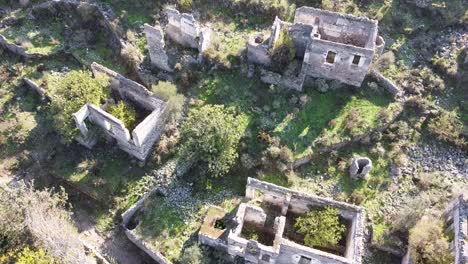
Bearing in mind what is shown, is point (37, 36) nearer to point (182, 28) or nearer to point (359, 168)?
point (182, 28)

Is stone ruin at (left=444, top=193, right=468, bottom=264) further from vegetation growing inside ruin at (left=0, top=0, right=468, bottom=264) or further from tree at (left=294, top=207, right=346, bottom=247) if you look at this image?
tree at (left=294, top=207, right=346, bottom=247)

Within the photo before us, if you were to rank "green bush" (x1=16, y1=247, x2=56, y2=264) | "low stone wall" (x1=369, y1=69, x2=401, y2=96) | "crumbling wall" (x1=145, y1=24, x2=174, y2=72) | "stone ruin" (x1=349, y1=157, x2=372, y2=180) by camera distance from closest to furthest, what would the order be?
"green bush" (x1=16, y1=247, x2=56, y2=264), "stone ruin" (x1=349, y1=157, x2=372, y2=180), "crumbling wall" (x1=145, y1=24, x2=174, y2=72), "low stone wall" (x1=369, y1=69, x2=401, y2=96)

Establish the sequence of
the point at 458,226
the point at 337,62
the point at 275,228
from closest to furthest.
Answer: the point at 458,226 < the point at 275,228 < the point at 337,62

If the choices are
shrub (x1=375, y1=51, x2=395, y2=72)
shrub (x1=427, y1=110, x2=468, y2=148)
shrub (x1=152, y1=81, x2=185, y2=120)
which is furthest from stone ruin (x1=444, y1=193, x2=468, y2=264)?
shrub (x1=152, y1=81, x2=185, y2=120)

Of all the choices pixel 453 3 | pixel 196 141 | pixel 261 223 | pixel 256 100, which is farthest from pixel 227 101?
pixel 453 3

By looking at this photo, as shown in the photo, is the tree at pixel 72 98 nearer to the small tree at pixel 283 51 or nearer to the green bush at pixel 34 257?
the green bush at pixel 34 257

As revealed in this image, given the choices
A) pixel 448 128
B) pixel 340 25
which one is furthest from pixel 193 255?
pixel 448 128
